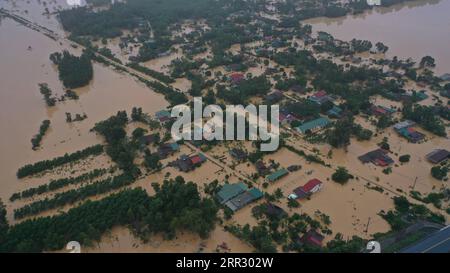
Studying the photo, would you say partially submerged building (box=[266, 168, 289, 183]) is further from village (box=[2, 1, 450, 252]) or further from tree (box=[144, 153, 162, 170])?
tree (box=[144, 153, 162, 170])

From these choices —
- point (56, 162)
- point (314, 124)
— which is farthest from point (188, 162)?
point (314, 124)

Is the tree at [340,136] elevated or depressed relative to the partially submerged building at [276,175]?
elevated

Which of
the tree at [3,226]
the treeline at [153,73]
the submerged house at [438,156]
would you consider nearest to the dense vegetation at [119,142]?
the tree at [3,226]

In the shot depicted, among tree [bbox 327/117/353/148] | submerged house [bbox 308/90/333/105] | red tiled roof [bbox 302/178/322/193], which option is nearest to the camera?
red tiled roof [bbox 302/178/322/193]

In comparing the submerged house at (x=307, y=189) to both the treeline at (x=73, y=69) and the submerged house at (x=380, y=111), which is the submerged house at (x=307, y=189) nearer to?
the submerged house at (x=380, y=111)

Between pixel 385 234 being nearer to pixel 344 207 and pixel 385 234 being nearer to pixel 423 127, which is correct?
pixel 344 207

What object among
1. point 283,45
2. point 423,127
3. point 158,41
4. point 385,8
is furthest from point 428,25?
point 158,41

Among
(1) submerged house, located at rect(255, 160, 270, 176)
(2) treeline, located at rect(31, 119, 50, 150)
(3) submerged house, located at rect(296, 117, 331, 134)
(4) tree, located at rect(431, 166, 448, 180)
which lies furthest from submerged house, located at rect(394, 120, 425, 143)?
(2) treeline, located at rect(31, 119, 50, 150)
